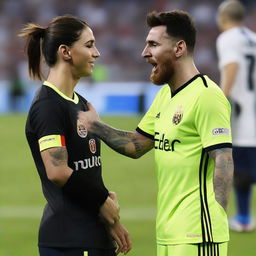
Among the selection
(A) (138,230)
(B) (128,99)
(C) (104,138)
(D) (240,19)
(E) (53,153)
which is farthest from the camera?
(B) (128,99)

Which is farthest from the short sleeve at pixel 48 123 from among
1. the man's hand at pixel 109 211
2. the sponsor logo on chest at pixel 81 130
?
the man's hand at pixel 109 211

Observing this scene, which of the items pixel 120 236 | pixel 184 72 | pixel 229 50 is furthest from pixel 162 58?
pixel 229 50

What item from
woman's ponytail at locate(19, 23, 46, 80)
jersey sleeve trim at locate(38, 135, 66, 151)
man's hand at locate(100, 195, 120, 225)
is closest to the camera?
jersey sleeve trim at locate(38, 135, 66, 151)

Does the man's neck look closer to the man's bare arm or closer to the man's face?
the man's face

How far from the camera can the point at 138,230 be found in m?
9.85

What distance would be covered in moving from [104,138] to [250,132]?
4803 millimetres

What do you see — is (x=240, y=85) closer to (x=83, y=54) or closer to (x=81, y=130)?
(x=83, y=54)

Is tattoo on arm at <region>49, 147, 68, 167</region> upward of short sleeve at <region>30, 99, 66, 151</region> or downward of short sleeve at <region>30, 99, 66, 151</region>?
downward

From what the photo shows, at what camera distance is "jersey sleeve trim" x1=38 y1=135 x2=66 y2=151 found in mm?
4324

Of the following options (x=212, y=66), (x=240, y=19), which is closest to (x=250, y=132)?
(x=240, y=19)

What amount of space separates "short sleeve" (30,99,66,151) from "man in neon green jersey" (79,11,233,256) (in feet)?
0.58

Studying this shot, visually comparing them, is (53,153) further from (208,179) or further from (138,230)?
(138,230)

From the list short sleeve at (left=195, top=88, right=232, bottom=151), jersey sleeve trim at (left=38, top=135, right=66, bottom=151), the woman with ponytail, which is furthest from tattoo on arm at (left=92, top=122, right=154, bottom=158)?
short sleeve at (left=195, top=88, right=232, bottom=151)

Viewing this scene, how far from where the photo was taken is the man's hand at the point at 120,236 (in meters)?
4.58
